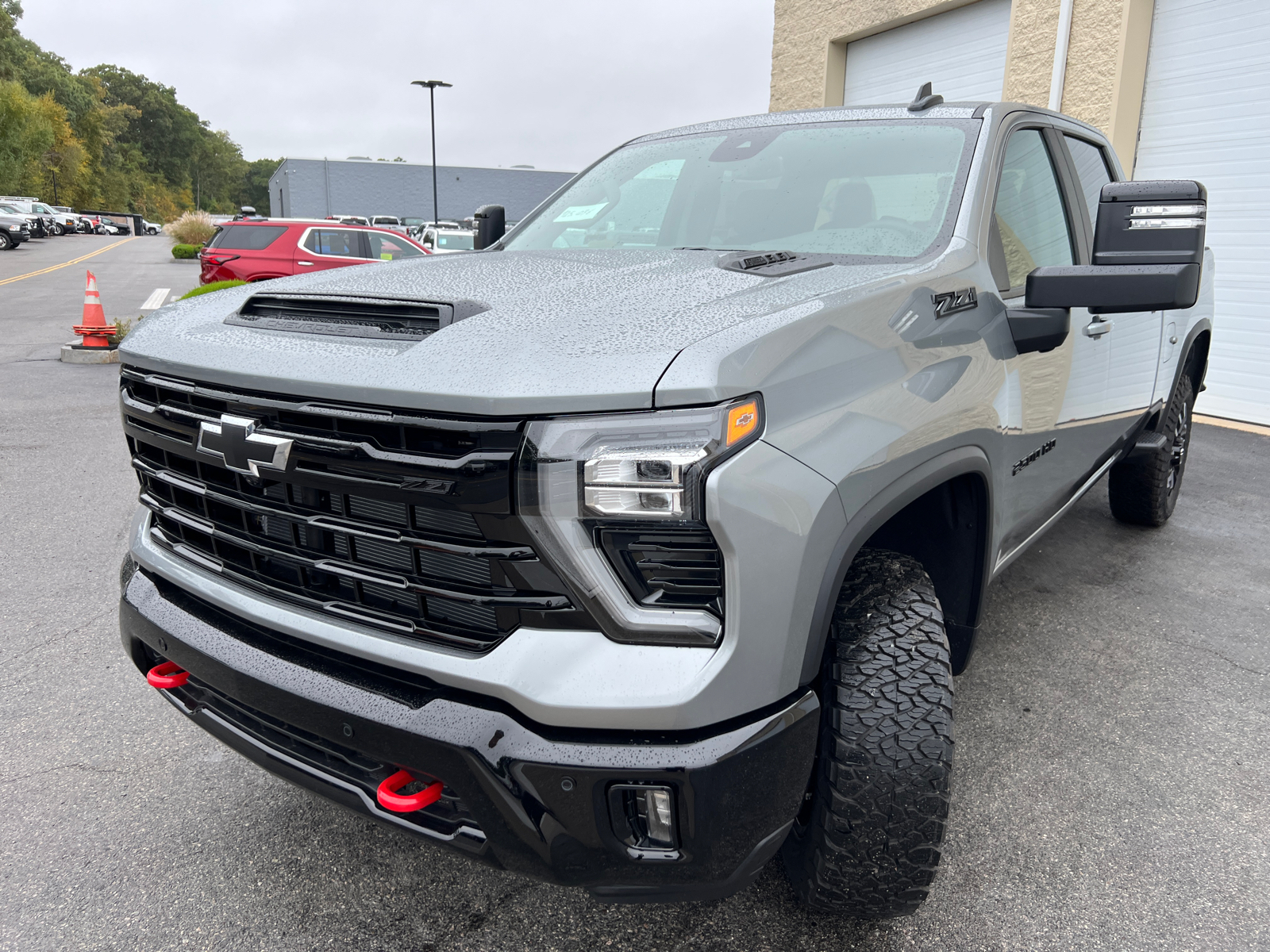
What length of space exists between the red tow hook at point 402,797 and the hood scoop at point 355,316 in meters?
0.77

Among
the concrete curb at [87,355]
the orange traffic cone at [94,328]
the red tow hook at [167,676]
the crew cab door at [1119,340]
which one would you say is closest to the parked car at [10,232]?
the orange traffic cone at [94,328]

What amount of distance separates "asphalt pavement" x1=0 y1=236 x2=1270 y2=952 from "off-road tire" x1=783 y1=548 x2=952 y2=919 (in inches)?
10.7

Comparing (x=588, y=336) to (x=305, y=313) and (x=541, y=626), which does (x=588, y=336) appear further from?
(x=305, y=313)

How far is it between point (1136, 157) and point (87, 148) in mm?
97898

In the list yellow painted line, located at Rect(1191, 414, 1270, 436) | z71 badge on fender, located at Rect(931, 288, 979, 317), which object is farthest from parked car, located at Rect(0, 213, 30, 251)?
z71 badge on fender, located at Rect(931, 288, 979, 317)

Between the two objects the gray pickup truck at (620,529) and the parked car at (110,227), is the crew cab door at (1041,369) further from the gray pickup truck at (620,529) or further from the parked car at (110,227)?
the parked car at (110,227)

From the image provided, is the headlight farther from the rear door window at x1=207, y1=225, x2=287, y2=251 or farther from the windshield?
the rear door window at x1=207, y1=225, x2=287, y2=251

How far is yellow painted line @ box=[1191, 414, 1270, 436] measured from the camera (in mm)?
7316

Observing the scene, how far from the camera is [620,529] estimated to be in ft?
4.37

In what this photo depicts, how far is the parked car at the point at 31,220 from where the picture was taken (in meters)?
35.7

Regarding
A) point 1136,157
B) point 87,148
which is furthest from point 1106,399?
point 87,148

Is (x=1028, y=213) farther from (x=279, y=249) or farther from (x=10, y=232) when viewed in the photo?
(x=10, y=232)

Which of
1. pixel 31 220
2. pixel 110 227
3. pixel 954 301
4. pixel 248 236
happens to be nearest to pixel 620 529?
Answer: pixel 954 301

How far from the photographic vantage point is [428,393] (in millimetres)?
1364
